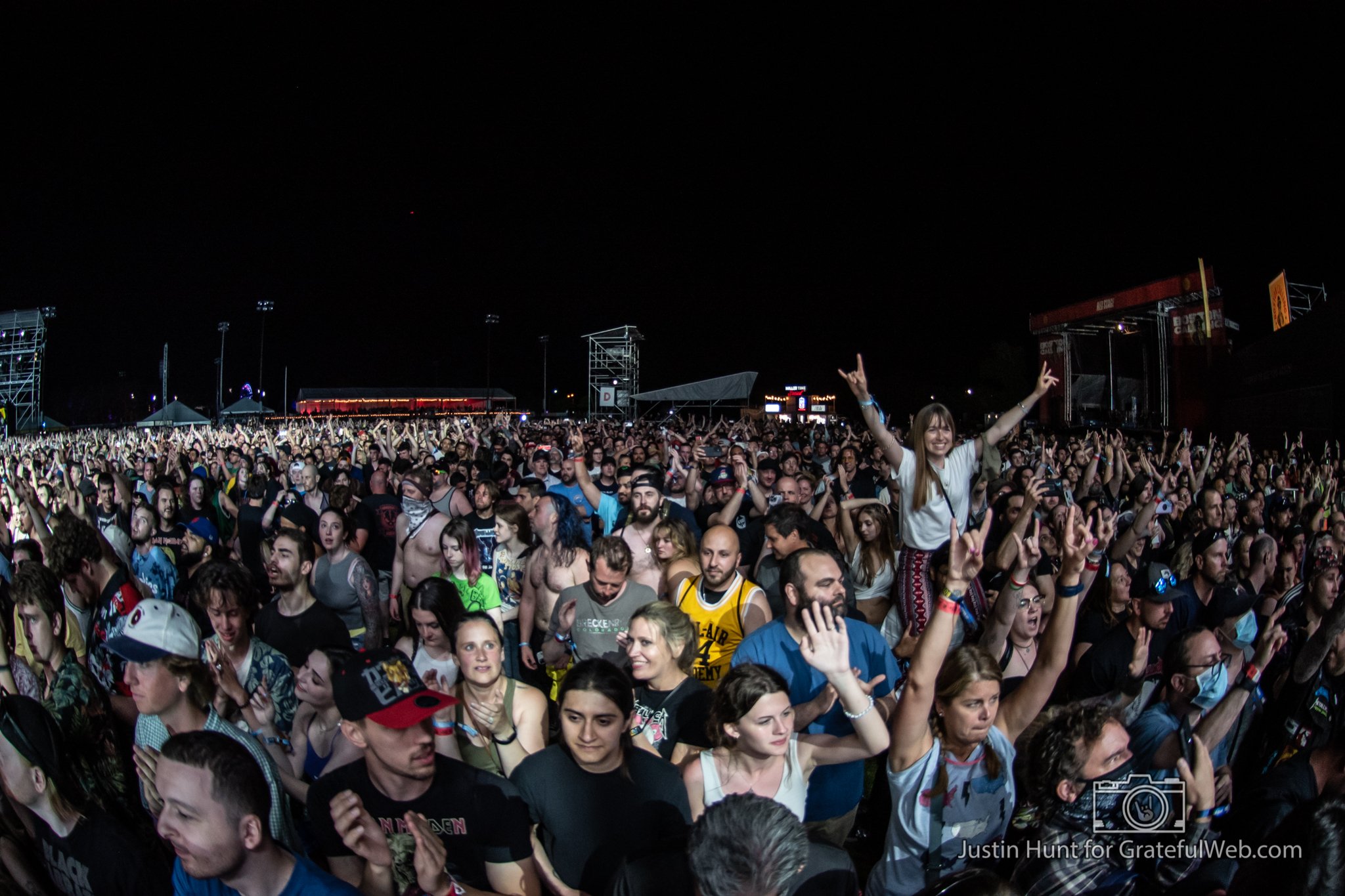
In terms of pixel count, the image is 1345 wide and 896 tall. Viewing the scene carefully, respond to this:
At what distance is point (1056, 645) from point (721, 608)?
5.60ft

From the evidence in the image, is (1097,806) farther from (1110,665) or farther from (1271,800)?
(1110,665)

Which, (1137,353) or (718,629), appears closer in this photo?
(718,629)

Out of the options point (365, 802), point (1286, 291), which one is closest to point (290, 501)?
point (365, 802)

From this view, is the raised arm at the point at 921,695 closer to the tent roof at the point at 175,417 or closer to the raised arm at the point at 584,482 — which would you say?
the raised arm at the point at 584,482

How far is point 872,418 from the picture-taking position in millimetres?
4629

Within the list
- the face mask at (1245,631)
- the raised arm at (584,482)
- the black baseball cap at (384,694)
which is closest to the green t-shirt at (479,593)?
the black baseball cap at (384,694)

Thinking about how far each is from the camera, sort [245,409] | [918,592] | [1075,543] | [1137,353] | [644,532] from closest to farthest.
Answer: [1075,543], [918,592], [644,532], [1137,353], [245,409]

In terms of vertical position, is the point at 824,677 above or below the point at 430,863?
above

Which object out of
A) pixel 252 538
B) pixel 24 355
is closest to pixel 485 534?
pixel 252 538

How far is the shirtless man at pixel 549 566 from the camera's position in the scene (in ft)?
16.5

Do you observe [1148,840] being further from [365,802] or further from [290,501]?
[290,501]

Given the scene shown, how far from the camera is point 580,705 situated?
2707mm

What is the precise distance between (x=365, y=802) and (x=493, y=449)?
12943mm

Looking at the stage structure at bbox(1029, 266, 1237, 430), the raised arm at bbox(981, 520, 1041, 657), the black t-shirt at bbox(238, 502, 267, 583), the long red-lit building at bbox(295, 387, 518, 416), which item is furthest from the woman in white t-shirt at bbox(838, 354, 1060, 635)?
the long red-lit building at bbox(295, 387, 518, 416)
